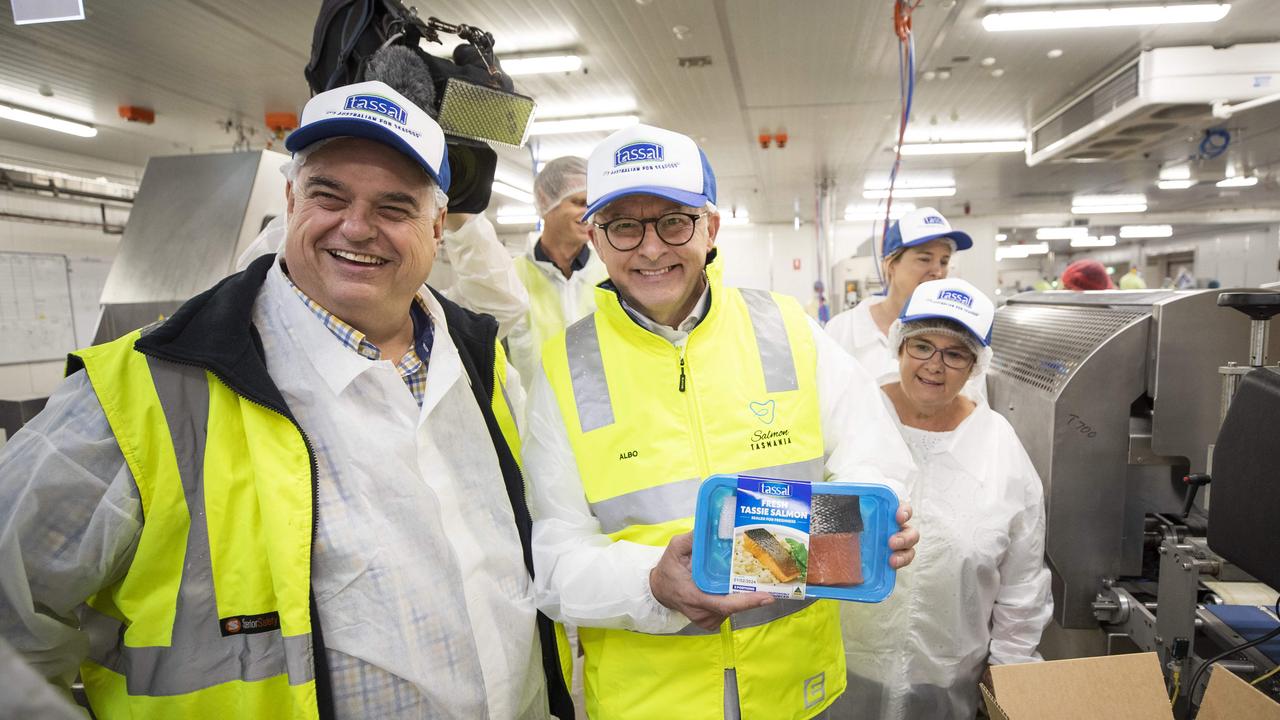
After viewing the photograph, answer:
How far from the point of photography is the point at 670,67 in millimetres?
5020

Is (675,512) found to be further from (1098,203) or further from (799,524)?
(1098,203)

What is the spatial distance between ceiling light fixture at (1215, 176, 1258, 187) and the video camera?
12254 mm

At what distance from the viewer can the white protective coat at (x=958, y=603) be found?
5.16ft

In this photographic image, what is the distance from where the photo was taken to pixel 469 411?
4.00ft

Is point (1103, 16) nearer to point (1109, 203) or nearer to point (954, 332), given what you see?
point (954, 332)

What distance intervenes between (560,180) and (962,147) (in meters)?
6.57

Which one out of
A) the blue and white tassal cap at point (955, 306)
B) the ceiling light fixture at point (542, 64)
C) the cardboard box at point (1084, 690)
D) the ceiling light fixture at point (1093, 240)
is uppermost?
the ceiling light fixture at point (542, 64)

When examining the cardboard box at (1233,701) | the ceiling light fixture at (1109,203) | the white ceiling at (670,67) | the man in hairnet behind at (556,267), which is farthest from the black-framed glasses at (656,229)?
the ceiling light fixture at (1109,203)

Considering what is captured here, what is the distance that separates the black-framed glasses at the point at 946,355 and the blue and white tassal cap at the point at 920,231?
1.10 m

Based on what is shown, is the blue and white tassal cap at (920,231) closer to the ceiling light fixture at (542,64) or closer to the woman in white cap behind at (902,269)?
the woman in white cap behind at (902,269)

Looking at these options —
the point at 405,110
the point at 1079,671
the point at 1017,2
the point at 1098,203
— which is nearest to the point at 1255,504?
the point at 1079,671

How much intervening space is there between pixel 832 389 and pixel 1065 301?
5.39 feet

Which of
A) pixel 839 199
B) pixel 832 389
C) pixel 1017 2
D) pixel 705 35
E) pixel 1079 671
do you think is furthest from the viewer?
pixel 839 199

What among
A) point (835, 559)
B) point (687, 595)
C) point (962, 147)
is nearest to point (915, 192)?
point (962, 147)
